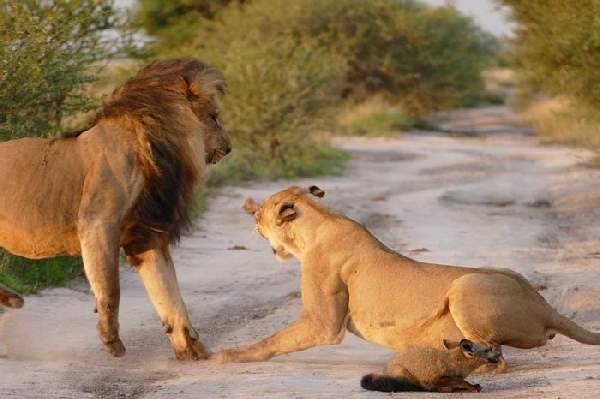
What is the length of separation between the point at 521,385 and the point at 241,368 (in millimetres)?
1430

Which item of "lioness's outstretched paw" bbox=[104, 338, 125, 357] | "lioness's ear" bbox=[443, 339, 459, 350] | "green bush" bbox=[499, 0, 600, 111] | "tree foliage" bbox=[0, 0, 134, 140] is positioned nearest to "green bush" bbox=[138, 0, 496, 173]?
"green bush" bbox=[499, 0, 600, 111]

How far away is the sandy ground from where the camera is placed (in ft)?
18.6

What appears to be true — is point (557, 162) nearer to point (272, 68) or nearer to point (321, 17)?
point (272, 68)

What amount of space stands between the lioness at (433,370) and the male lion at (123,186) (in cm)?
152

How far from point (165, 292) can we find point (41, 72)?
3344mm

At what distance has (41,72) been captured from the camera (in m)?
9.45

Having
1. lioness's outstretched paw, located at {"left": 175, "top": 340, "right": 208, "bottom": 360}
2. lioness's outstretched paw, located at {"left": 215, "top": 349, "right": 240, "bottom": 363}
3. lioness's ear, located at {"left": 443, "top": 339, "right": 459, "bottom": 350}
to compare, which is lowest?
lioness's outstretched paw, located at {"left": 175, "top": 340, "right": 208, "bottom": 360}

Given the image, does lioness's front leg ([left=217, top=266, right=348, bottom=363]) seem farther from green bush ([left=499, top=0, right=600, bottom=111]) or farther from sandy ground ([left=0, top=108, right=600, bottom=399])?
green bush ([left=499, top=0, right=600, bottom=111])

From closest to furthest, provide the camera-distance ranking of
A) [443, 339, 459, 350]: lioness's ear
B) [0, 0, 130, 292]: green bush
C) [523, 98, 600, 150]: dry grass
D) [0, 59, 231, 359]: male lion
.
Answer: [443, 339, 459, 350]: lioness's ear < [0, 59, 231, 359]: male lion < [0, 0, 130, 292]: green bush < [523, 98, 600, 150]: dry grass

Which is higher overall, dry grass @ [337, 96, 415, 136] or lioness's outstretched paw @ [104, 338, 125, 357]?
lioness's outstretched paw @ [104, 338, 125, 357]

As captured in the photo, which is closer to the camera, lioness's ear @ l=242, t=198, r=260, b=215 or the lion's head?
the lion's head

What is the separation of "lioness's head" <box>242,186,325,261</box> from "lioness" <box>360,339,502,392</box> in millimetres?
1310

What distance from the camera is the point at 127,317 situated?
7.93 metres

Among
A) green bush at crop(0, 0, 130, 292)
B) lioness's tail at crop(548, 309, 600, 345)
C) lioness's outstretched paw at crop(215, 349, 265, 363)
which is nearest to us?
lioness's tail at crop(548, 309, 600, 345)
